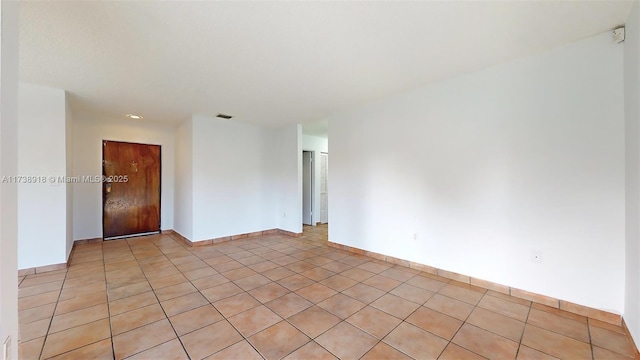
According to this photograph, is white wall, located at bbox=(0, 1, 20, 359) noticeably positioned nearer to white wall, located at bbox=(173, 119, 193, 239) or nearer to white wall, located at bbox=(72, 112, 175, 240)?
white wall, located at bbox=(173, 119, 193, 239)

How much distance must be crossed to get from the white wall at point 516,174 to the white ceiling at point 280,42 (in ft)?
0.95

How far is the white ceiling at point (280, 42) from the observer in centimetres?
182

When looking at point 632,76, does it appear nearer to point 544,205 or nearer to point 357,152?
point 544,205

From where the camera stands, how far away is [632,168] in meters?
1.88

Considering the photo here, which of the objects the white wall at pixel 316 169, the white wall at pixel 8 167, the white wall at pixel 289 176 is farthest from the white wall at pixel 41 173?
the white wall at pixel 316 169

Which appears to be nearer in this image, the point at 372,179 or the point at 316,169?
the point at 372,179

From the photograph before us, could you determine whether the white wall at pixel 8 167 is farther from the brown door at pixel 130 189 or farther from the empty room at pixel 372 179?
the brown door at pixel 130 189

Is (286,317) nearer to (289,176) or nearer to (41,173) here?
(289,176)

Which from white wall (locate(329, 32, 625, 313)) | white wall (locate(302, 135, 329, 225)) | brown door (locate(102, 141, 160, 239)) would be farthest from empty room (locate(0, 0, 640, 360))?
white wall (locate(302, 135, 329, 225))

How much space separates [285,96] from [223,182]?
7.61ft

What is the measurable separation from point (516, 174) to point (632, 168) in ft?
2.45

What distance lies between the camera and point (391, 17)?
1897 mm

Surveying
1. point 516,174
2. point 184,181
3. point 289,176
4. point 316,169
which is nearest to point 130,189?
point 184,181

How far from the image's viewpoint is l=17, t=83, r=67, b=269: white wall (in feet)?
10.4
